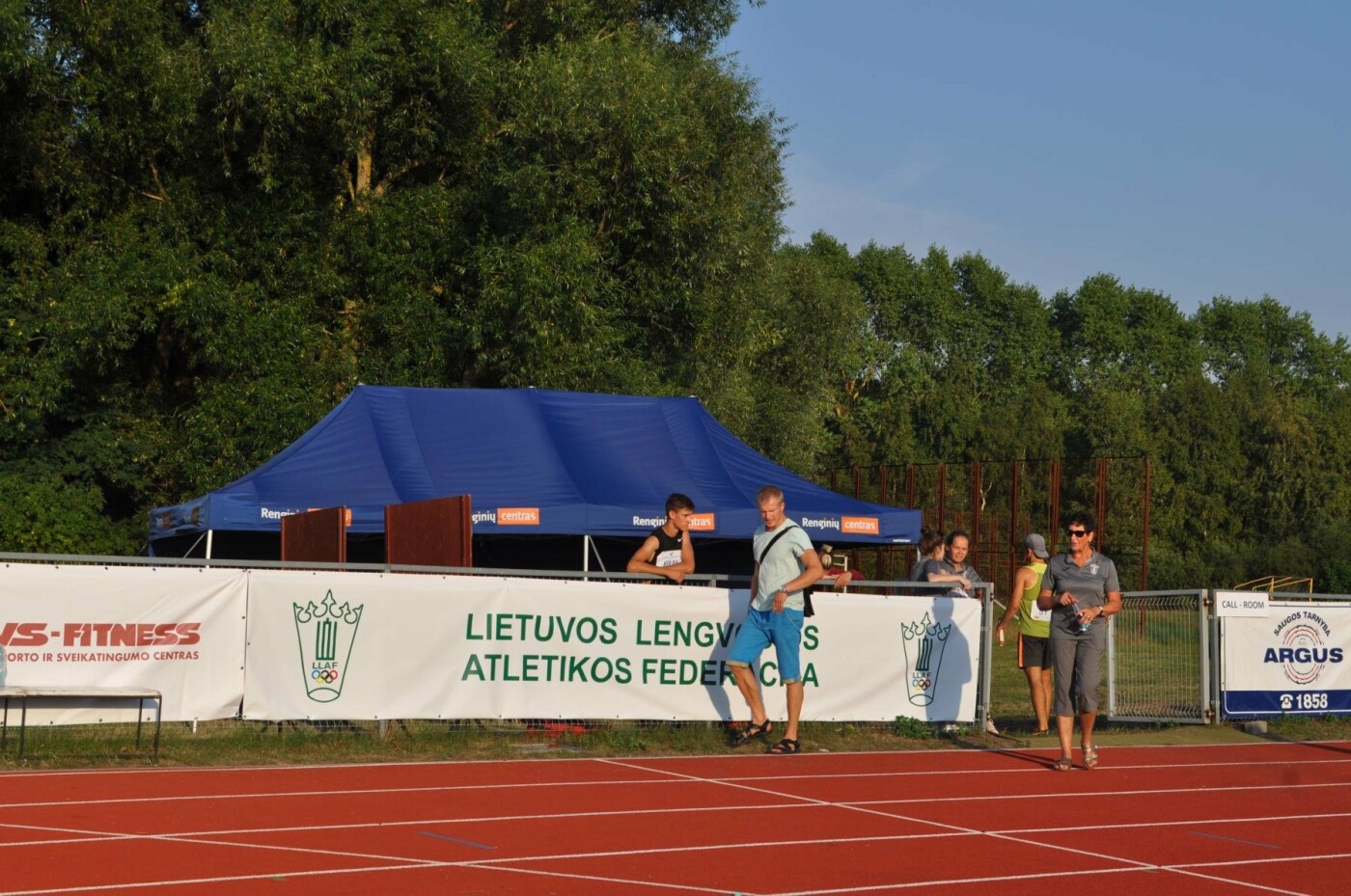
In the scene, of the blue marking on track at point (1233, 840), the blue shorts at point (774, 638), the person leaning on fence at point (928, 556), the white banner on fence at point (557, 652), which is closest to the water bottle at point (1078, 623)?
the blue shorts at point (774, 638)

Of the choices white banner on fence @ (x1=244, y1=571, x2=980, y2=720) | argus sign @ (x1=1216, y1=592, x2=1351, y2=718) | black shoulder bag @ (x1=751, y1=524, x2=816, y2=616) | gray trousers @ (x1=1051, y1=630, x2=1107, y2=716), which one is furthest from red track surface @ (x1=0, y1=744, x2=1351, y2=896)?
argus sign @ (x1=1216, y1=592, x2=1351, y2=718)

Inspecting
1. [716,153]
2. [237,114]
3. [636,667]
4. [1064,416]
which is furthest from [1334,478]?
[636,667]

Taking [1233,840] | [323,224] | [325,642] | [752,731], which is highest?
[323,224]

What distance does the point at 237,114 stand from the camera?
2595 cm

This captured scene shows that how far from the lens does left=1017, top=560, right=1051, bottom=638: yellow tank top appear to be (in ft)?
41.3

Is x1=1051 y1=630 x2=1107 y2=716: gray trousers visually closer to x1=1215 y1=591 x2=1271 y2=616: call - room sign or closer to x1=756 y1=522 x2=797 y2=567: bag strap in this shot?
x1=756 y1=522 x2=797 y2=567: bag strap

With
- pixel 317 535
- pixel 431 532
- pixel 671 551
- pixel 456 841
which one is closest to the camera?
pixel 456 841

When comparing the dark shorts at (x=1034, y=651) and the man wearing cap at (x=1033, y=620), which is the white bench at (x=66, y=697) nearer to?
the man wearing cap at (x=1033, y=620)

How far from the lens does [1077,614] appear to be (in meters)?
11.0

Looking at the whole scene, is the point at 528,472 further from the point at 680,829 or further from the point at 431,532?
the point at 680,829

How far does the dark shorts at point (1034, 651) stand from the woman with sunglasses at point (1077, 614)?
1.38 meters

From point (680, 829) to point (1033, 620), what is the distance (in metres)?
5.18

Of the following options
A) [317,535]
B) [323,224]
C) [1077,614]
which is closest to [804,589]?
[1077,614]

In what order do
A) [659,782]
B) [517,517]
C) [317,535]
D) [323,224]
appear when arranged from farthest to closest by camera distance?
[323,224] → [517,517] → [317,535] → [659,782]
